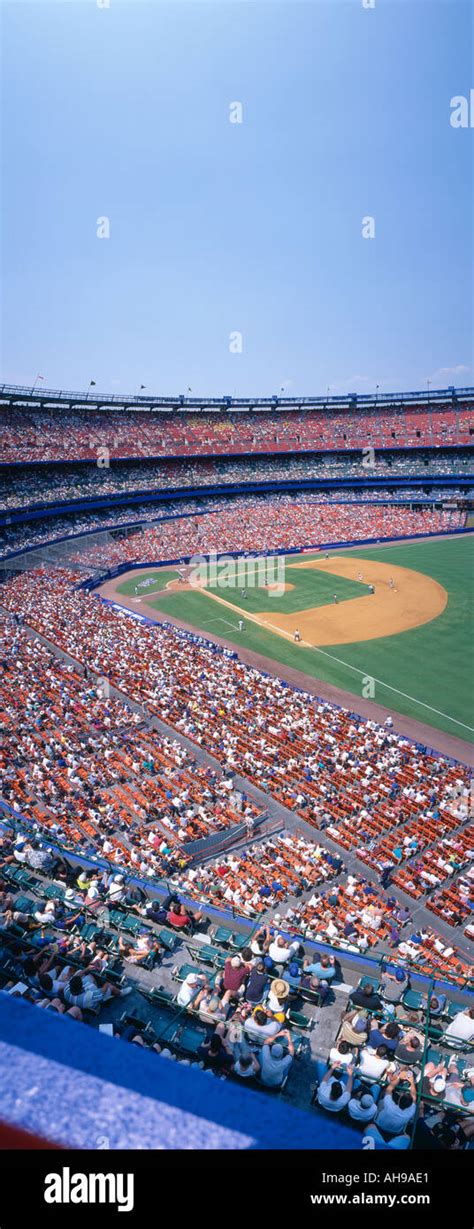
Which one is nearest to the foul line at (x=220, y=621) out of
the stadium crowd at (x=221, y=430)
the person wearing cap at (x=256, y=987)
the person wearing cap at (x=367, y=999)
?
the person wearing cap at (x=367, y=999)

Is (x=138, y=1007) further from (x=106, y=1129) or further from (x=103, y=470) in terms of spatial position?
(x=103, y=470)

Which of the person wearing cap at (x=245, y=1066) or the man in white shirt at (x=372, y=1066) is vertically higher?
the person wearing cap at (x=245, y=1066)

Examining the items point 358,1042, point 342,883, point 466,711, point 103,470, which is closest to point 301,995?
point 358,1042

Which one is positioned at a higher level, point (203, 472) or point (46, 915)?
point (203, 472)

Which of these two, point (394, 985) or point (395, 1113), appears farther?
point (394, 985)

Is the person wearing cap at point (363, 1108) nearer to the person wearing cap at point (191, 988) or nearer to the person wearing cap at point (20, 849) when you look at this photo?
the person wearing cap at point (191, 988)

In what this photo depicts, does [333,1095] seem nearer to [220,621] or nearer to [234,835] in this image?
[234,835]

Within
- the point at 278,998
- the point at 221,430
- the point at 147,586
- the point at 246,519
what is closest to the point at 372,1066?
the point at 278,998
